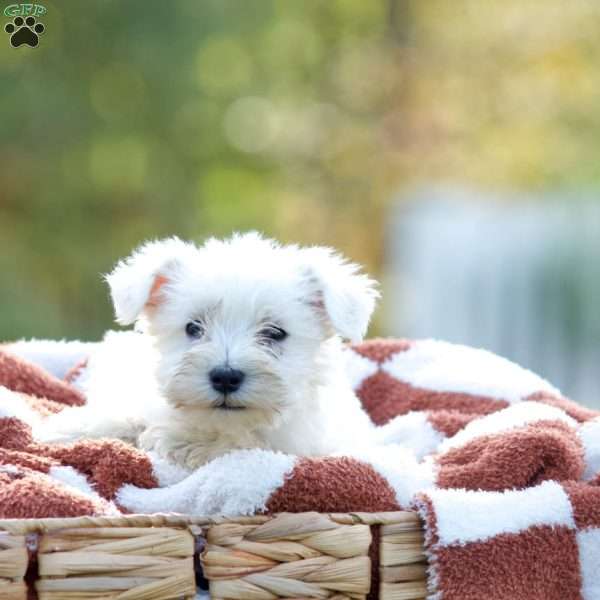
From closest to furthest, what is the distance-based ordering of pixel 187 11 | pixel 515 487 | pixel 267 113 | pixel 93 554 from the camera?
1. pixel 93 554
2. pixel 515 487
3. pixel 187 11
4. pixel 267 113

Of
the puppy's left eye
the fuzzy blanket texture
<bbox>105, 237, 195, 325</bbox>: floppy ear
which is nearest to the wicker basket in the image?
the fuzzy blanket texture

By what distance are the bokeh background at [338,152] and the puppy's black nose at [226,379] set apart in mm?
6809

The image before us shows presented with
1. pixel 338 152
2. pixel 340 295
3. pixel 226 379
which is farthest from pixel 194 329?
pixel 338 152

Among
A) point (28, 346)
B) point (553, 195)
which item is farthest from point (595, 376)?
point (28, 346)

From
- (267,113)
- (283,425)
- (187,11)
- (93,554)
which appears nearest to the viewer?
(93,554)

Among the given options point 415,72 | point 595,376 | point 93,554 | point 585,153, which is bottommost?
point 93,554

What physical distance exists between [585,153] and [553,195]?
→ 3744mm

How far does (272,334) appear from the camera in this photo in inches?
130

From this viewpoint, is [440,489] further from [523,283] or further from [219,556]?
[523,283]

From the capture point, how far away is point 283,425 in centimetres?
331

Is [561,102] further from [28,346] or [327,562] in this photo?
→ [327,562]

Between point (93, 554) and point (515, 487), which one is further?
point (515, 487)

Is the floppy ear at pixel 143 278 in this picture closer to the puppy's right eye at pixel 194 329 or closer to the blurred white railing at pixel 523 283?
the puppy's right eye at pixel 194 329

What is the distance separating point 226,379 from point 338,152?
1073 centimetres
